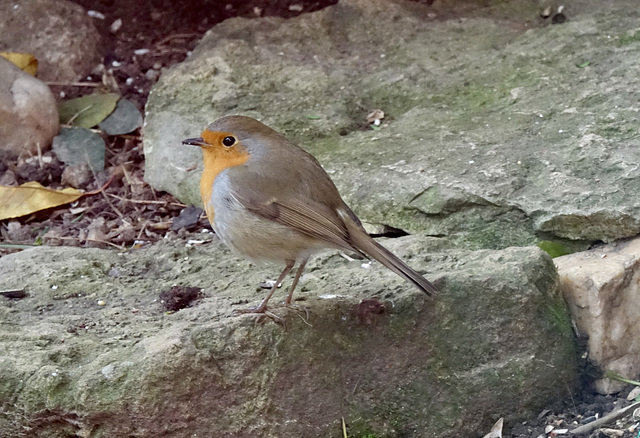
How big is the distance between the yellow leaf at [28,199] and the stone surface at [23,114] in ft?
1.62

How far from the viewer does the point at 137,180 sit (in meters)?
5.04

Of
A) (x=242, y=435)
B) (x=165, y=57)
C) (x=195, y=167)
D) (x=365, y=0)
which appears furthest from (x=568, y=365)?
(x=165, y=57)

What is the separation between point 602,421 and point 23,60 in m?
4.34

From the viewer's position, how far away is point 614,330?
3215 millimetres

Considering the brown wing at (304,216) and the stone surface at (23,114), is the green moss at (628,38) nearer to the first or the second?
the brown wing at (304,216)

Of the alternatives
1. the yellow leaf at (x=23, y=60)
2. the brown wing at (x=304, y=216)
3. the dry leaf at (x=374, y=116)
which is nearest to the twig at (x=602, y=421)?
the brown wing at (x=304, y=216)

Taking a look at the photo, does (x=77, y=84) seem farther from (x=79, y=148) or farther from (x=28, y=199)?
(x=28, y=199)

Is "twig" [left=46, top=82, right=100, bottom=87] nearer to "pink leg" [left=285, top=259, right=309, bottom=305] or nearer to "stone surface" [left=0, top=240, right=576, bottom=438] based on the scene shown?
"stone surface" [left=0, top=240, right=576, bottom=438]

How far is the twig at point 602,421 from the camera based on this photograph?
2934 mm

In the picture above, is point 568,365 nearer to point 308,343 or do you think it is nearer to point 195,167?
point 308,343

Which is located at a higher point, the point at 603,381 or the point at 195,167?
the point at 195,167

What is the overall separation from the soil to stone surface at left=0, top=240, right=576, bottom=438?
0.43ft

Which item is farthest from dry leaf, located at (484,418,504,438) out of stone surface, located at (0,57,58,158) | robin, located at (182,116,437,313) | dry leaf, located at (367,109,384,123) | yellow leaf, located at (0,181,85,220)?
stone surface, located at (0,57,58,158)

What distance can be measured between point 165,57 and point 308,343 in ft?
11.7
